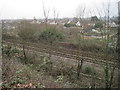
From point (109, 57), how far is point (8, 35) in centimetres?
1628

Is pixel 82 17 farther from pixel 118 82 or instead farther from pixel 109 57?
pixel 118 82

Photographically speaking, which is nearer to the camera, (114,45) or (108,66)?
(114,45)

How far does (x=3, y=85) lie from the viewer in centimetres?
560

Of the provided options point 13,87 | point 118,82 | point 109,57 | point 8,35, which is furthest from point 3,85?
point 8,35

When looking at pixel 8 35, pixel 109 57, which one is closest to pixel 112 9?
pixel 109 57

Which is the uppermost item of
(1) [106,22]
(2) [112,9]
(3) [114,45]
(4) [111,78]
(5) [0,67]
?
(2) [112,9]

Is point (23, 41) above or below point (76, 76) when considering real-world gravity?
above

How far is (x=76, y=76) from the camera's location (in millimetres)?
10094

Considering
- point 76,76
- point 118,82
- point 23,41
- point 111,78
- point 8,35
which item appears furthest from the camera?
point 8,35

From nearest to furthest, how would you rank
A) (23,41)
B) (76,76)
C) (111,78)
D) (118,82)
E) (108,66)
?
(118,82)
(111,78)
(108,66)
(76,76)
(23,41)

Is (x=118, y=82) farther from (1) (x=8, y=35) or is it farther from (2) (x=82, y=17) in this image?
(1) (x=8, y=35)

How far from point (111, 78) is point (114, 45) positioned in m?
1.53

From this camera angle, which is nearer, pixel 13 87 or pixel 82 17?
pixel 13 87

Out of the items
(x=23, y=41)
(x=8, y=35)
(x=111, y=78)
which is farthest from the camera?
(x=8, y=35)
